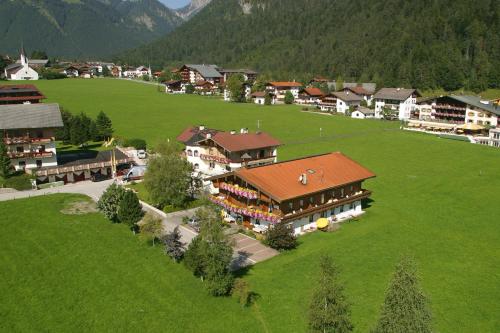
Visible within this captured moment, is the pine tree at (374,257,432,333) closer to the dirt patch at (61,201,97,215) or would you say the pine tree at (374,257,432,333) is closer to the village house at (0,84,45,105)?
the dirt patch at (61,201,97,215)

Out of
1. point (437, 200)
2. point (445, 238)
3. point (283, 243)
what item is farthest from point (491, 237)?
point (283, 243)

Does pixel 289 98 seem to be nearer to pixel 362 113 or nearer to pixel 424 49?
pixel 362 113

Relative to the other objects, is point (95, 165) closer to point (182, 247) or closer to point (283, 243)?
point (182, 247)

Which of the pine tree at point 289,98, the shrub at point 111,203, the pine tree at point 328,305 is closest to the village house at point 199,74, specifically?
the pine tree at point 289,98

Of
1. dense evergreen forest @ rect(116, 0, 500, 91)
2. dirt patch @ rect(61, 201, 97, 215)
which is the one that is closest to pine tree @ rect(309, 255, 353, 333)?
dirt patch @ rect(61, 201, 97, 215)

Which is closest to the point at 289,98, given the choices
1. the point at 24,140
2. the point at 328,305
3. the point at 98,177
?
the point at 98,177

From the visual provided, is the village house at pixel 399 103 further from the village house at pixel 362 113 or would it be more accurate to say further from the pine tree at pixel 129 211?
the pine tree at pixel 129 211
